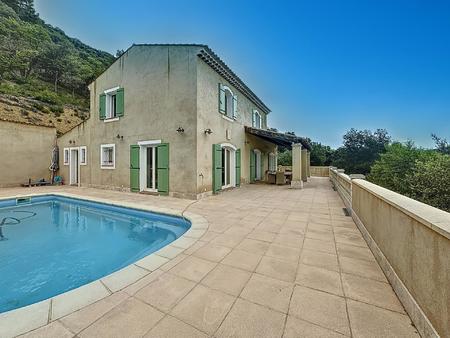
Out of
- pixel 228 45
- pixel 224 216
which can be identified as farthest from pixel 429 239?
pixel 228 45

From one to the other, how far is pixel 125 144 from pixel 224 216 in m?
6.80

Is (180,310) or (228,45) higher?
(228,45)

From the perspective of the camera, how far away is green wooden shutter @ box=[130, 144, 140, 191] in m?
9.20

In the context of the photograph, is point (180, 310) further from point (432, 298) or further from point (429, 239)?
point (429, 239)

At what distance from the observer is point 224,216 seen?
535cm

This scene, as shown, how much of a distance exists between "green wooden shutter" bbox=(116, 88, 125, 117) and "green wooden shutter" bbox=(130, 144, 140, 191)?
1.83 metres

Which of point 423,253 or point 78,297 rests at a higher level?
point 423,253

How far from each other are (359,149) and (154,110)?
28.5 meters

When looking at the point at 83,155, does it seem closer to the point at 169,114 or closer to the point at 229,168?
the point at 169,114

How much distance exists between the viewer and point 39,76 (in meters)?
24.5

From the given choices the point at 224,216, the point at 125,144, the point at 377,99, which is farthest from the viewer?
the point at 377,99

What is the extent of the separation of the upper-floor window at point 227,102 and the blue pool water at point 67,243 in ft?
20.0

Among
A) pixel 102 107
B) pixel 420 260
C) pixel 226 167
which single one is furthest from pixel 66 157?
pixel 420 260

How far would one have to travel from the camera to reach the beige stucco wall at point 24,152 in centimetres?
1113
